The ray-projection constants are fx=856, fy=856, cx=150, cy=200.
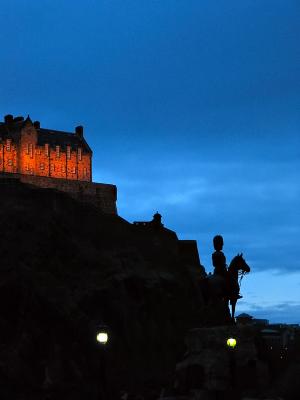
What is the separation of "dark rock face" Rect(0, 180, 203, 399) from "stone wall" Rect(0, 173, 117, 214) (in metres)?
15.6

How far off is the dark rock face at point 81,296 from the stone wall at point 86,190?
51.2 ft

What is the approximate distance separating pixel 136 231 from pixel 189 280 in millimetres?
8547

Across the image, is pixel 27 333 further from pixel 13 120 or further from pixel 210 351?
pixel 13 120

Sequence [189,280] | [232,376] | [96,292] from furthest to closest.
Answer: [189,280]
[96,292]
[232,376]

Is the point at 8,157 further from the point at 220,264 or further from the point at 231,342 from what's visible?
the point at 231,342

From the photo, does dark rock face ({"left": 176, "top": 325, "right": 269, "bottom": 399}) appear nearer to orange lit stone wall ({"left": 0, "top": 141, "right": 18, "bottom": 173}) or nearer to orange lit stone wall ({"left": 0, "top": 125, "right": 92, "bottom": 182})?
orange lit stone wall ({"left": 0, "top": 125, "right": 92, "bottom": 182})

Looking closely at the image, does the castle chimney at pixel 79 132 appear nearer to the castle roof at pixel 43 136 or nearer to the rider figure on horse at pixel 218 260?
the castle roof at pixel 43 136

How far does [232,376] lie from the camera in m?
29.1

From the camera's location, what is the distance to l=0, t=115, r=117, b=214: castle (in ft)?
367

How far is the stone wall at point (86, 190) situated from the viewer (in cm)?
11050

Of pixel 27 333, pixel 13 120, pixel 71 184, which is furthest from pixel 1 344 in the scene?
pixel 13 120

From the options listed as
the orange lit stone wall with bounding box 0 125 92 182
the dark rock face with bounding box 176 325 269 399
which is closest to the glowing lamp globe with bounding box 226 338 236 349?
the dark rock face with bounding box 176 325 269 399

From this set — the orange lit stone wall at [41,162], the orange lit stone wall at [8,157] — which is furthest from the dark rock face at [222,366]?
the orange lit stone wall at [41,162]

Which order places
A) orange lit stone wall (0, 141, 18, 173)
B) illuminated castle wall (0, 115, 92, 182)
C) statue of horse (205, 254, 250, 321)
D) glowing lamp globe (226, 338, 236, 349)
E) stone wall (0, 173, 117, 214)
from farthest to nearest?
1. illuminated castle wall (0, 115, 92, 182)
2. orange lit stone wall (0, 141, 18, 173)
3. stone wall (0, 173, 117, 214)
4. statue of horse (205, 254, 250, 321)
5. glowing lamp globe (226, 338, 236, 349)
